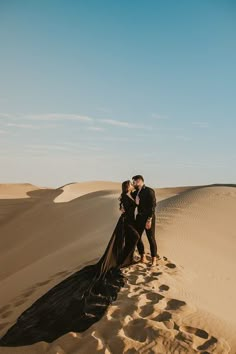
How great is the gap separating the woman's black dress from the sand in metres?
A: 0.19

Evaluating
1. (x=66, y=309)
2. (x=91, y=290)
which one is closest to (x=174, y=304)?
(x=91, y=290)

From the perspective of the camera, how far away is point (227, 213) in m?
16.2

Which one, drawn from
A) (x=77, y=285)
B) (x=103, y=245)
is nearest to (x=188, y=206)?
(x=103, y=245)

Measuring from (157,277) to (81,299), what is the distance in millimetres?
1466

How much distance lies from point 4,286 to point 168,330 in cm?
528

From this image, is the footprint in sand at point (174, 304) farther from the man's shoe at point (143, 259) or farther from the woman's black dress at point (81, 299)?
the man's shoe at point (143, 259)

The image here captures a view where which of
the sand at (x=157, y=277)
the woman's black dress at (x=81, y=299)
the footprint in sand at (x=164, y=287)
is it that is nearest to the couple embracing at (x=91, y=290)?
the woman's black dress at (x=81, y=299)

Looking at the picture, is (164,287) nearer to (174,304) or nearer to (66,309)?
(174,304)

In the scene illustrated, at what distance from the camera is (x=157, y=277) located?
7.91 meters

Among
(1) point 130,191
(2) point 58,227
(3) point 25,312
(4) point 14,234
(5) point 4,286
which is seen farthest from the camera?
(4) point 14,234

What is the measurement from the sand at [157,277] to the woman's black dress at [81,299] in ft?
0.63

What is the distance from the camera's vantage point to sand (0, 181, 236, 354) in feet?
19.2

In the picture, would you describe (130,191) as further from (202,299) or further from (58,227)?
(58,227)

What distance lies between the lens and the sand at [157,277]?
5.87m
